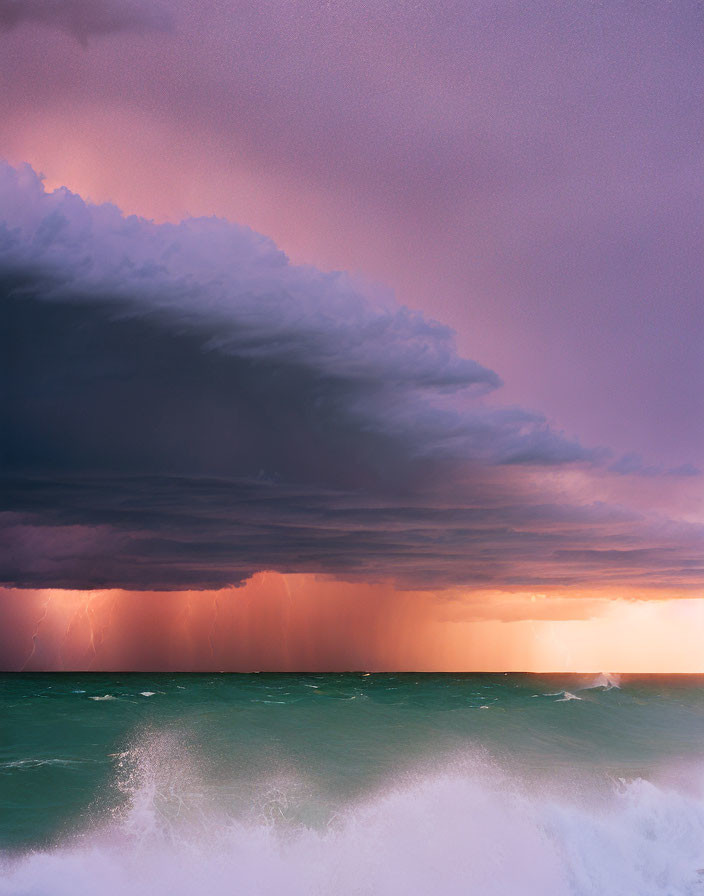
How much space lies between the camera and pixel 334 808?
27172 mm

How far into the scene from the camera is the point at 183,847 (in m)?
22.3

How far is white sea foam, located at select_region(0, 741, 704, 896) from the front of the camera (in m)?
20.7

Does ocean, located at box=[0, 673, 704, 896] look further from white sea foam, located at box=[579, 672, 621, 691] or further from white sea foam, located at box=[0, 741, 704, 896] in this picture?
white sea foam, located at box=[579, 672, 621, 691]

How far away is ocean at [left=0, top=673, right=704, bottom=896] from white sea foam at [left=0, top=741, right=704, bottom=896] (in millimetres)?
68

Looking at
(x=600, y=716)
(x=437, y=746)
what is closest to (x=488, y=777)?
(x=437, y=746)

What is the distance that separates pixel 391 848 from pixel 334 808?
441cm

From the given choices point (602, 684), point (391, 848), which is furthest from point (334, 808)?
point (602, 684)

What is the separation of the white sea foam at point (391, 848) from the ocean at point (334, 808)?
2.7 inches

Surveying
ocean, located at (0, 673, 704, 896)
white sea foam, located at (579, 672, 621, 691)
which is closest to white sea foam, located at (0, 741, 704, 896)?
ocean, located at (0, 673, 704, 896)

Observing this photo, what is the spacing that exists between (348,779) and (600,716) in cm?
3136

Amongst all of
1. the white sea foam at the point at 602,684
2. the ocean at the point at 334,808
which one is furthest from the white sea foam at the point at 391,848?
the white sea foam at the point at 602,684

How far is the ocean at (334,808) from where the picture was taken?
2130 cm

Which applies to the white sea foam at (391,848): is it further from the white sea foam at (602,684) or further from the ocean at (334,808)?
the white sea foam at (602,684)

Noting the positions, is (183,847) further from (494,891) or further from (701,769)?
(701,769)
